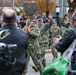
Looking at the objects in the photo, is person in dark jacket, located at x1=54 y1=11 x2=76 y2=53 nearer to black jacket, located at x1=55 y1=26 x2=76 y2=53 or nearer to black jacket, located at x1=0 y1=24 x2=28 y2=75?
black jacket, located at x1=55 y1=26 x2=76 y2=53

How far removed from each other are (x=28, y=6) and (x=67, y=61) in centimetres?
4913

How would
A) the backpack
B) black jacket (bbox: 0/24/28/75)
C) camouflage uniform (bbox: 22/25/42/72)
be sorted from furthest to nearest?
camouflage uniform (bbox: 22/25/42/72), black jacket (bbox: 0/24/28/75), the backpack

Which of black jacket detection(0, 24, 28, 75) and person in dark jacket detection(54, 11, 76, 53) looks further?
person in dark jacket detection(54, 11, 76, 53)

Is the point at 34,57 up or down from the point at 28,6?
up

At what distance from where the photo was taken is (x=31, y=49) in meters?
10.6

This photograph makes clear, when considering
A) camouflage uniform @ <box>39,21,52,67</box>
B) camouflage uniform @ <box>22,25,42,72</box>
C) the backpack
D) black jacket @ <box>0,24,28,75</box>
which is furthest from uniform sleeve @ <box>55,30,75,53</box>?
camouflage uniform @ <box>39,21,52,67</box>

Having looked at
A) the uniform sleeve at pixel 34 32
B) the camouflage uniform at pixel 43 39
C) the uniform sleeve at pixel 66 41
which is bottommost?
the camouflage uniform at pixel 43 39

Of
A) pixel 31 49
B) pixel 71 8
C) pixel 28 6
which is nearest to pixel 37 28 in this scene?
pixel 31 49

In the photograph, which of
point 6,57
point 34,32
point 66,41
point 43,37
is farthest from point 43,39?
point 6,57

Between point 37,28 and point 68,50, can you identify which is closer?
point 68,50

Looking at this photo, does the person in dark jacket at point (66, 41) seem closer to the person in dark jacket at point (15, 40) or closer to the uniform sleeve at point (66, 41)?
the uniform sleeve at point (66, 41)

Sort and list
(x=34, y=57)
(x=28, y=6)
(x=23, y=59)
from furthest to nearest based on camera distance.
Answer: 1. (x=28, y=6)
2. (x=34, y=57)
3. (x=23, y=59)

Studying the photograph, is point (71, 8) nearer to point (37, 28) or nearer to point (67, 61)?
point (37, 28)

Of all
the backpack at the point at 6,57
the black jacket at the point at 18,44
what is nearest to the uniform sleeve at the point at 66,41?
the black jacket at the point at 18,44
